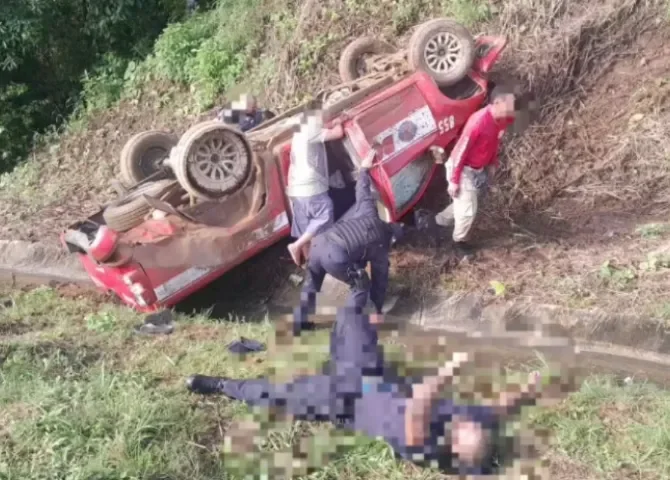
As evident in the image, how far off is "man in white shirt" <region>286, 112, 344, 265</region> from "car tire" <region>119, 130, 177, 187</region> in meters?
1.73

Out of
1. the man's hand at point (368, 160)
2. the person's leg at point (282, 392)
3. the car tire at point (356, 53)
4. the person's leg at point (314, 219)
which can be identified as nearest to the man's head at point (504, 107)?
the man's hand at point (368, 160)

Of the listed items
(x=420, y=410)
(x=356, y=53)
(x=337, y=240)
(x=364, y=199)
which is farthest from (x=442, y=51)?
(x=420, y=410)

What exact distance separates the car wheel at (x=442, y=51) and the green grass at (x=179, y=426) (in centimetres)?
332

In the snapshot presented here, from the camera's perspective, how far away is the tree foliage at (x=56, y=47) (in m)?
11.0

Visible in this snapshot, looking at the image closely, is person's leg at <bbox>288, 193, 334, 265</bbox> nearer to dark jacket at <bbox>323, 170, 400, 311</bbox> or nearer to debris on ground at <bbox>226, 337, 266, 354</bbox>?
dark jacket at <bbox>323, 170, 400, 311</bbox>

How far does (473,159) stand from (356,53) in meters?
2.11

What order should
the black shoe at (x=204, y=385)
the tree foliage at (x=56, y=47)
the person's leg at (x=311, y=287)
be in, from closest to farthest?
the black shoe at (x=204, y=385) < the person's leg at (x=311, y=287) < the tree foliage at (x=56, y=47)

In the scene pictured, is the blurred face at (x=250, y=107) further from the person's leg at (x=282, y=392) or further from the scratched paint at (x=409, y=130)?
the person's leg at (x=282, y=392)

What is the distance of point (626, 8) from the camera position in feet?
27.7

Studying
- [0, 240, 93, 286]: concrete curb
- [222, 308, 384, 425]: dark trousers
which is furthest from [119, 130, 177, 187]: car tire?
[222, 308, 384, 425]: dark trousers

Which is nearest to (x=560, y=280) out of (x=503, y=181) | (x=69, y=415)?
(x=503, y=181)

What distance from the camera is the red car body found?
6152 millimetres

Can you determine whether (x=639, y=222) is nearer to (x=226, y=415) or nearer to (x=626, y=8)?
(x=626, y=8)

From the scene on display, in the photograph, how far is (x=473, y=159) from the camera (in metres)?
6.54
